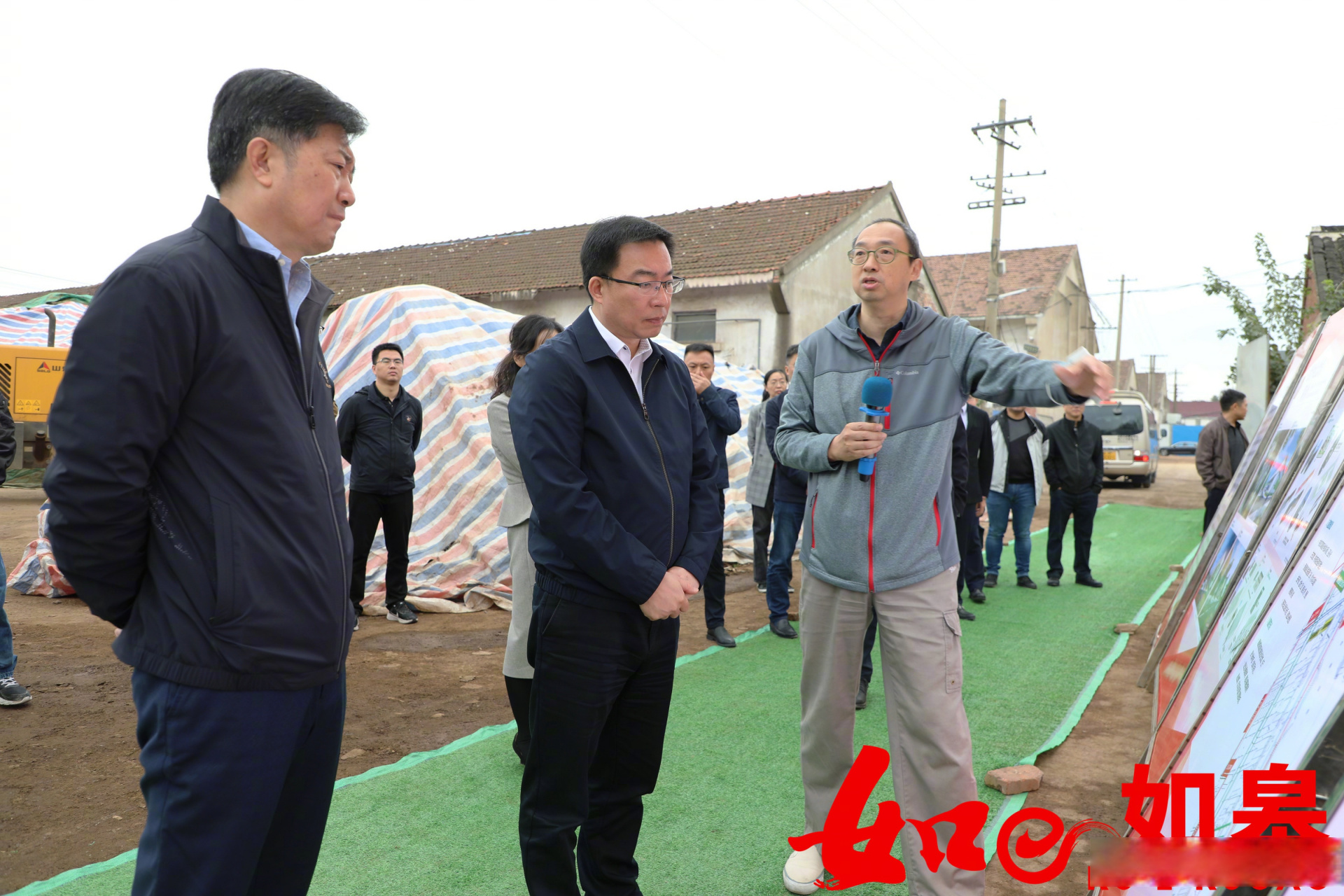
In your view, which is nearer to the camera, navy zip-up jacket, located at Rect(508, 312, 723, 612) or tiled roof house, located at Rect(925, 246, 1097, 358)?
navy zip-up jacket, located at Rect(508, 312, 723, 612)

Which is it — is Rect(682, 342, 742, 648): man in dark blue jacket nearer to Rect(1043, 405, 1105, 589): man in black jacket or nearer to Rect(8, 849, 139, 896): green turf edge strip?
Rect(8, 849, 139, 896): green turf edge strip

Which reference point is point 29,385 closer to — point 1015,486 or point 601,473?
point 1015,486

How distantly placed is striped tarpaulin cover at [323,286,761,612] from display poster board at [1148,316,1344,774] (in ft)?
17.2

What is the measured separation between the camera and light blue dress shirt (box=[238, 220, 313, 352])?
1.63 meters

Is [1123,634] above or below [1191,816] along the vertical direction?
below

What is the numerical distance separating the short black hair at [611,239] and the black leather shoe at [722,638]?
4.09 meters

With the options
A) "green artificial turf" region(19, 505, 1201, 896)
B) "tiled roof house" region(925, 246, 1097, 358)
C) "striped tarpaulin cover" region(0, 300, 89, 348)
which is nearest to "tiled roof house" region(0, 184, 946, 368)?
"striped tarpaulin cover" region(0, 300, 89, 348)

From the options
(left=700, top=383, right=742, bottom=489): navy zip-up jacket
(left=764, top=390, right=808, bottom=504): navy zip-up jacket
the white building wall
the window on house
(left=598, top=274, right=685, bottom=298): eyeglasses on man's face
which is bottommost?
(left=764, top=390, right=808, bottom=504): navy zip-up jacket

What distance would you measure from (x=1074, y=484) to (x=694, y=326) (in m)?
10.6

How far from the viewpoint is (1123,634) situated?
21.7 ft

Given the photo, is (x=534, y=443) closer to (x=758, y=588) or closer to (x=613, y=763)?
(x=613, y=763)

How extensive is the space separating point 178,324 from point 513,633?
251 centimetres

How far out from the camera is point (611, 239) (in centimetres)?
241

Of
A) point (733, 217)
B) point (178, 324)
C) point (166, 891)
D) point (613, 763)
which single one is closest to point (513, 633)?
point (613, 763)
